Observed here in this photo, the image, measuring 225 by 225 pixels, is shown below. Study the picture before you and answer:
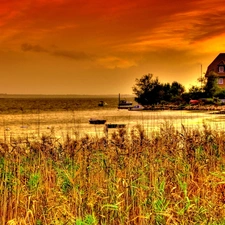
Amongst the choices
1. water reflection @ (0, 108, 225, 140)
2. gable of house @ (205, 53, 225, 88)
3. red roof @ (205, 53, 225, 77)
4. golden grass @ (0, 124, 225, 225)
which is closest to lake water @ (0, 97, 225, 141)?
water reflection @ (0, 108, 225, 140)

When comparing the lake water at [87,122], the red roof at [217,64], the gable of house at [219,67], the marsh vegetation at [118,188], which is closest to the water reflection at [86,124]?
the lake water at [87,122]

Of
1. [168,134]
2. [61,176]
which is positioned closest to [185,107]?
[168,134]

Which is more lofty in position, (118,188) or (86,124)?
(118,188)

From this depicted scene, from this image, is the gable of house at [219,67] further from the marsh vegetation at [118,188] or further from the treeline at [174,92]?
the marsh vegetation at [118,188]

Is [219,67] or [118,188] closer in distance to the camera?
[118,188]

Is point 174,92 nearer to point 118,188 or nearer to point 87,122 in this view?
point 87,122

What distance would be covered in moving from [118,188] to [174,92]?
7084 cm

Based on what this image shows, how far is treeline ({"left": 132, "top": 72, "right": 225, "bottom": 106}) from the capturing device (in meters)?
65.4

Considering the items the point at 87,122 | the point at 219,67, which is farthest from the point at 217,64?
the point at 87,122

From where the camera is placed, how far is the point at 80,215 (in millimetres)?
5664

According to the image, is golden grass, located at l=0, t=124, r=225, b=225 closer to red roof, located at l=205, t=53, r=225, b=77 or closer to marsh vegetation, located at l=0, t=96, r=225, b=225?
marsh vegetation, located at l=0, t=96, r=225, b=225

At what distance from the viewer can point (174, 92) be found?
250ft

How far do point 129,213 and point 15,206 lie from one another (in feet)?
4.94

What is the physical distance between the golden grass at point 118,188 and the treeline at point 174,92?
56164 millimetres
